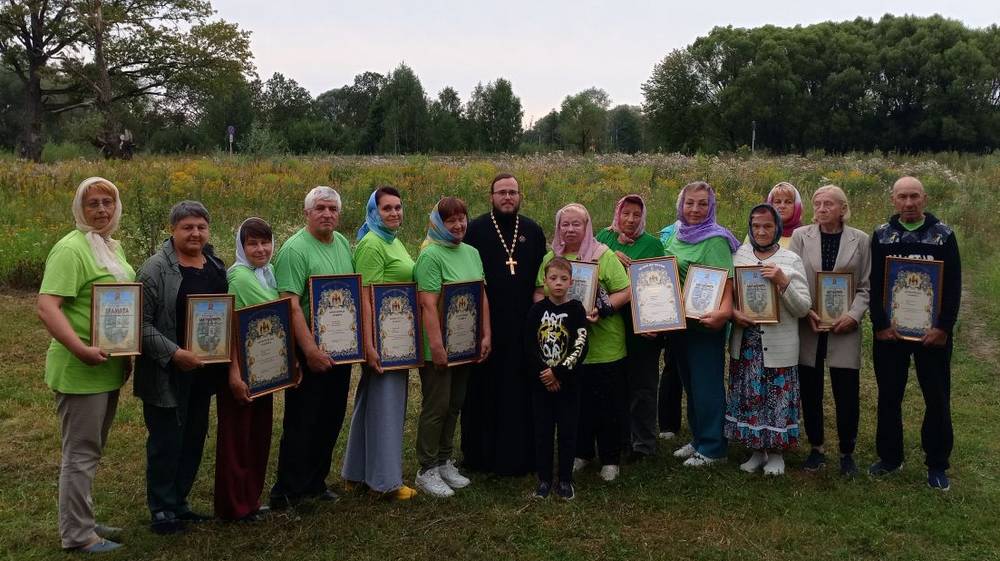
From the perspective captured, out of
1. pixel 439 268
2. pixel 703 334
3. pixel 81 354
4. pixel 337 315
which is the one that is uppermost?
pixel 439 268

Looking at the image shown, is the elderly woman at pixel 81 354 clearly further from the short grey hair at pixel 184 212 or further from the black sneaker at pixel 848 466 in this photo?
the black sneaker at pixel 848 466

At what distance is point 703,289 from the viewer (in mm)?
5207

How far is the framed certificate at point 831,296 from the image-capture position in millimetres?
5195

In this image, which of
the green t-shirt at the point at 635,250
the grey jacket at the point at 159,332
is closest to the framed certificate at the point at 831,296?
the green t-shirt at the point at 635,250

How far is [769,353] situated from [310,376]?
10.2 ft

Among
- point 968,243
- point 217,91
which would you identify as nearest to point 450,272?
point 968,243

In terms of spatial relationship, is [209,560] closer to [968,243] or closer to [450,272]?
[450,272]

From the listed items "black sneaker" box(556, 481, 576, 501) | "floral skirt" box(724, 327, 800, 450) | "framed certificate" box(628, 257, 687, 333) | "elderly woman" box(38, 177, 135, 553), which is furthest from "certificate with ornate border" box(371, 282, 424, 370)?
"floral skirt" box(724, 327, 800, 450)

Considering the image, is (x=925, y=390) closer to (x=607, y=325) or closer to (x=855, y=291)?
(x=855, y=291)

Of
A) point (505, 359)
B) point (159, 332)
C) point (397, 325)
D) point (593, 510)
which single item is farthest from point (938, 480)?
point (159, 332)

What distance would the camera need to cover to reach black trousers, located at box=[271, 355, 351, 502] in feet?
15.1

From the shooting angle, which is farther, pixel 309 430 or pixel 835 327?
pixel 835 327

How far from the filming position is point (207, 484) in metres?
5.23

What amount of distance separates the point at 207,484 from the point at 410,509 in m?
1.54
